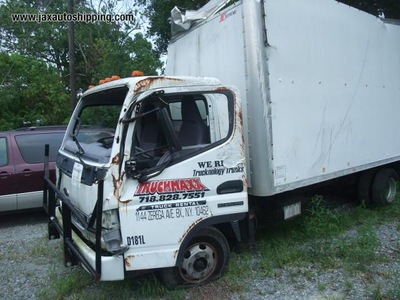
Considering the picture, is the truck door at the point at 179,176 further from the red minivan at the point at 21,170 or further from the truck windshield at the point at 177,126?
the red minivan at the point at 21,170

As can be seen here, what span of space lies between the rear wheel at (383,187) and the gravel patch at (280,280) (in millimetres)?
1293

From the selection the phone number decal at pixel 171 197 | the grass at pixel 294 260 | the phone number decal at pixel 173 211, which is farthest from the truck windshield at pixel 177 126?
the grass at pixel 294 260

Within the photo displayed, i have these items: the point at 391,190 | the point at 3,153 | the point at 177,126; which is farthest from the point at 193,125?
the point at 391,190

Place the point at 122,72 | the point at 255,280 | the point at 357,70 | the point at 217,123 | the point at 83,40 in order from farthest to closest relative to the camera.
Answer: the point at 83,40
the point at 122,72
the point at 357,70
the point at 255,280
the point at 217,123

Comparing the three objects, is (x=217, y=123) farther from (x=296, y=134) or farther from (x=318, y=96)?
(x=318, y=96)

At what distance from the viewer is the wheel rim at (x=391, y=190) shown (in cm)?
A: 669

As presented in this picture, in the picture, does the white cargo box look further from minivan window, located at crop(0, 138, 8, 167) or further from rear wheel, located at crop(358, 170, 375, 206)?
minivan window, located at crop(0, 138, 8, 167)

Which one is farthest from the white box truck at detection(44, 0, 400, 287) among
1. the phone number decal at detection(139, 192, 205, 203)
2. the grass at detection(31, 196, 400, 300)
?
the grass at detection(31, 196, 400, 300)

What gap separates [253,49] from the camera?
4.04m

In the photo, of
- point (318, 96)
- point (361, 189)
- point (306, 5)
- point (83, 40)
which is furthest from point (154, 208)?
point (83, 40)

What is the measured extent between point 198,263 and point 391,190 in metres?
4.54

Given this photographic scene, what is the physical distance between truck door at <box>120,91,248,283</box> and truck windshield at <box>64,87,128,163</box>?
0.37 metres

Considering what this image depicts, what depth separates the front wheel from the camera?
3.81 metres

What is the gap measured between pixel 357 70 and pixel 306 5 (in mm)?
1391
